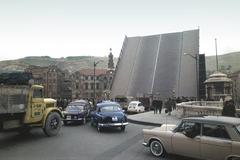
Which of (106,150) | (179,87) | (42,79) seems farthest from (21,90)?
(42,79)

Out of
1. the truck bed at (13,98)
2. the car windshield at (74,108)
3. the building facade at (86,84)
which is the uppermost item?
the building facade at (86,84)

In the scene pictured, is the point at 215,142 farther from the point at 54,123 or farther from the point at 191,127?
the point at 54,123

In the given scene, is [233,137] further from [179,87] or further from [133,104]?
[179,87]

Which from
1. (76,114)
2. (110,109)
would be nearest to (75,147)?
(110,109)

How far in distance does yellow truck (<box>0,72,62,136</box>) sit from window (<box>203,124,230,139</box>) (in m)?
7.59

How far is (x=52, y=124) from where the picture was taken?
1456cm

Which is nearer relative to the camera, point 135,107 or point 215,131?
point 215,131

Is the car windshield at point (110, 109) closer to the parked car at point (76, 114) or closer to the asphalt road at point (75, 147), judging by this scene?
the asphalt road at point (75, 147)

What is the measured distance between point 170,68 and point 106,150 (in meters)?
39.0

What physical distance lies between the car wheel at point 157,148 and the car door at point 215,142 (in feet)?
4.80

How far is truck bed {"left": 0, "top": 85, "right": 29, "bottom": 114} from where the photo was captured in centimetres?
1161

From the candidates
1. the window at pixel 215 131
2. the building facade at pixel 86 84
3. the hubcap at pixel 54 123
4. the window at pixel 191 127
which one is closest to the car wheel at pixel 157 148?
the window at pixel 191 127

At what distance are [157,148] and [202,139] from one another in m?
1.78

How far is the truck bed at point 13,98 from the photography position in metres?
11.6
